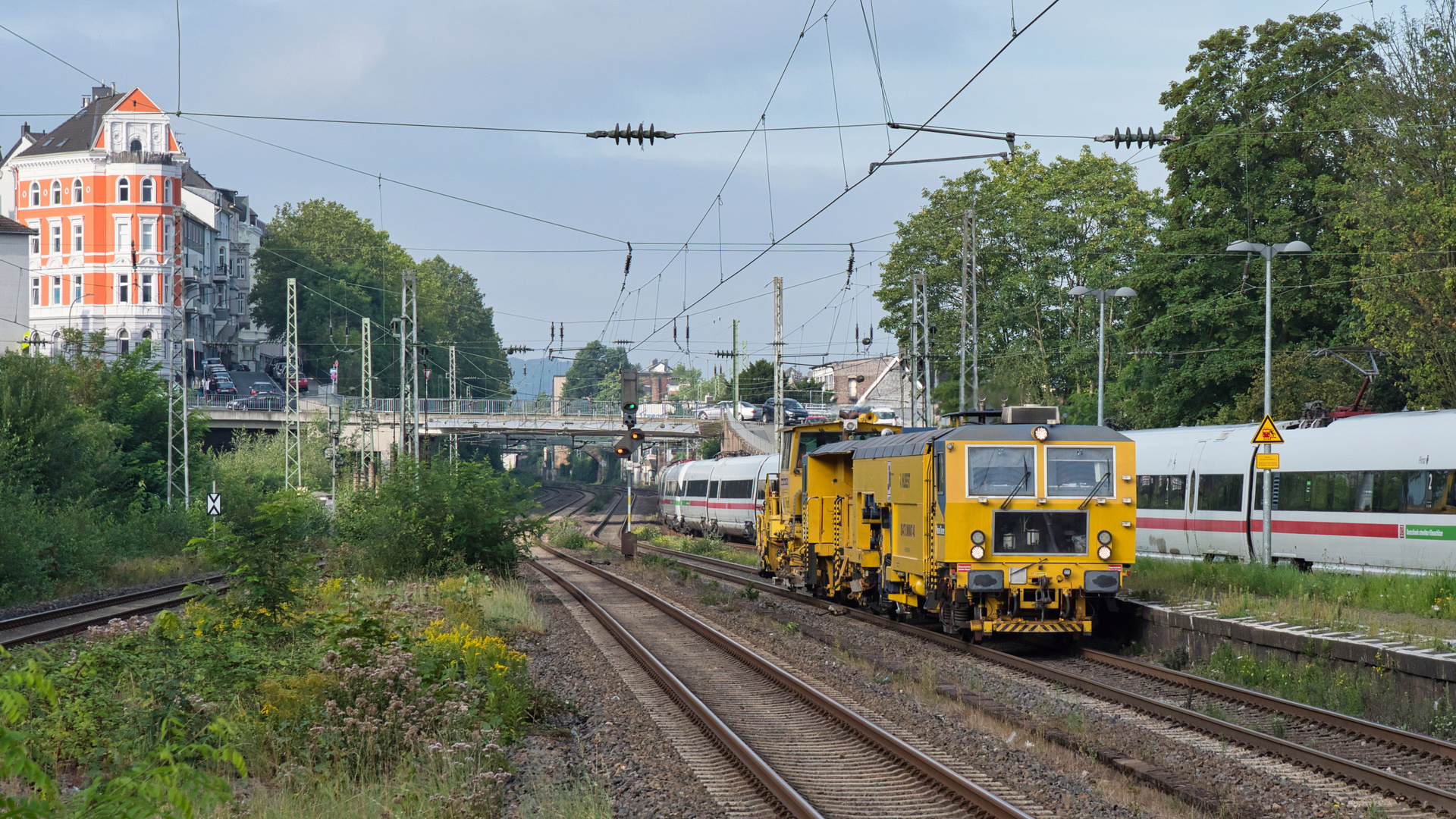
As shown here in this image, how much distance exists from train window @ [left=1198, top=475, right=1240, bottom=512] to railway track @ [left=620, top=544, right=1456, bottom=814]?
9252 mm

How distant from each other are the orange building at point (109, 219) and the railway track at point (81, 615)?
5871 centimetres

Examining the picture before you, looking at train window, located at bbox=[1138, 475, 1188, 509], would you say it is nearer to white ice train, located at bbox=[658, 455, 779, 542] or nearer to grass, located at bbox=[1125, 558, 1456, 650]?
grass, located at bbox=[1125, 558, 1456, 650]

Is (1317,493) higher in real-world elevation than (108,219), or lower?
lower

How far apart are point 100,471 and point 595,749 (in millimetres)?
30893

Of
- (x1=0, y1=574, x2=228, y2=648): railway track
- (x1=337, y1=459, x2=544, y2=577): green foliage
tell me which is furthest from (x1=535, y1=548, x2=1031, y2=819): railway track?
(x1=337, y1=459, x2=544, y2=577): green foliage

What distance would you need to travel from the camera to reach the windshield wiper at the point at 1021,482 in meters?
15.1

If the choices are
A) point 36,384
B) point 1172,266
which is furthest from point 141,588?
point 1172,266

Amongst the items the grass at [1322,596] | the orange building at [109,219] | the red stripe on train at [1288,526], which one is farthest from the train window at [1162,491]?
the orange building at [109,219]

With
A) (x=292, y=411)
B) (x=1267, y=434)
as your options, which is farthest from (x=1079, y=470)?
(x=292, y=411)

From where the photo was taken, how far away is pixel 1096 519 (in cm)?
1522

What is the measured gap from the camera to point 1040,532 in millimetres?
15203

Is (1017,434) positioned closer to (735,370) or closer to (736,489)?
(736,489)

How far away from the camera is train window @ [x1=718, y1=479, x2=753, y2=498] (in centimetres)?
4375

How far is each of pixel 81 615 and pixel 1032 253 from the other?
44.0m
